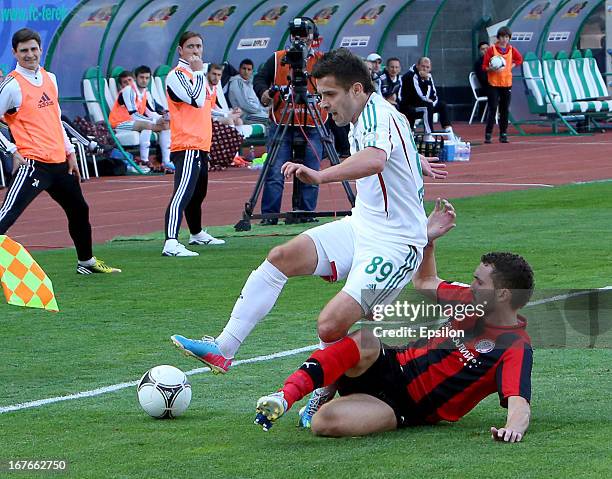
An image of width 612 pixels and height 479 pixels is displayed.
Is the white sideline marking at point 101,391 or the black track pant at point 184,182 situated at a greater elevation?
the white sideline marking at point 101,391

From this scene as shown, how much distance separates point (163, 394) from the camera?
655 centimetres

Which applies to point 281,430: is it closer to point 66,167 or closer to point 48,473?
point 48,473

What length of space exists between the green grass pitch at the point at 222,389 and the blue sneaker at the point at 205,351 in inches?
9.5

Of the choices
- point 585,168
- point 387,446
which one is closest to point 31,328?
point 387,446

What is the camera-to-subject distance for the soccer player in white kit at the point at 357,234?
6.25 meters

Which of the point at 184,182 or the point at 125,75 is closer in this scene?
the point at 184,182

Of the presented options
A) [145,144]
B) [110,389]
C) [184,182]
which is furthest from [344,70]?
[145,144]

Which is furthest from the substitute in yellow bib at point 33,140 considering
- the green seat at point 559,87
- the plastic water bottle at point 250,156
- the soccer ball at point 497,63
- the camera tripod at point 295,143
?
the green seat at point 559,87

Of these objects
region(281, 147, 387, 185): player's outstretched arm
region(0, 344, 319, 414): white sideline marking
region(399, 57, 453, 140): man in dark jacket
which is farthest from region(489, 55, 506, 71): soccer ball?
region(281, 147, 387, 185): player's outstretched arm

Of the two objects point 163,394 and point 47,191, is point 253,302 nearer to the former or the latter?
point 163,394

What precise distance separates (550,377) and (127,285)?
493 centimetres

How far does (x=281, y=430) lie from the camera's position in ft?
20.8

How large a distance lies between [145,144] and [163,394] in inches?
709

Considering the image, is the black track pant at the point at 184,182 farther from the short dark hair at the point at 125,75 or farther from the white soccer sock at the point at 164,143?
the short dark hair at the point at 125,75
